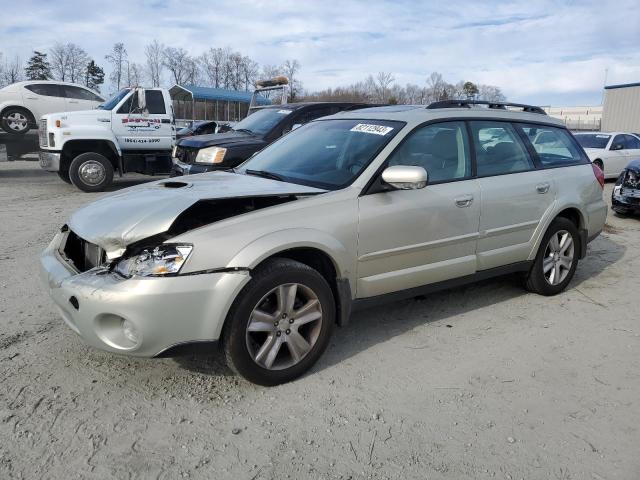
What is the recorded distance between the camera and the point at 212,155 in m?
7.88

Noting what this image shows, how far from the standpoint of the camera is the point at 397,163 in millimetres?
3807

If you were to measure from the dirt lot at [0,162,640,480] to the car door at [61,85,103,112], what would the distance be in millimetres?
11458

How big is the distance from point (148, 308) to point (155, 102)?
381 inches

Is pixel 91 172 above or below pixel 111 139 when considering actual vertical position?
below

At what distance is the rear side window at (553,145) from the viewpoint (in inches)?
192

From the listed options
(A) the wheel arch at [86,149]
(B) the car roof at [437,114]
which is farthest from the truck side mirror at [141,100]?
(B) the car roof at [437,114]

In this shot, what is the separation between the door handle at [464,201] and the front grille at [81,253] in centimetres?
251

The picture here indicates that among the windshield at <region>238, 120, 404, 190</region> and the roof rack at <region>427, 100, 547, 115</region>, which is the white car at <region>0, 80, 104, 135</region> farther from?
the roof rack at <region>427, 100, 547, 115</region>

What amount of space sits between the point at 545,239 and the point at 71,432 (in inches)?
159

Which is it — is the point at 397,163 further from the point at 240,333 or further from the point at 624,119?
the point at 624,119

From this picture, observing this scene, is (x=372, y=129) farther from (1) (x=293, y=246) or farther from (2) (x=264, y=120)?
(2) (x=264, y=120)

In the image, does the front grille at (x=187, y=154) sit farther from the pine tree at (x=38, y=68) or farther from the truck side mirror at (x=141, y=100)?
the pine tree at (x=38, y=68)

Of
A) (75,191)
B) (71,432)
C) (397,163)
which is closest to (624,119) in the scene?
(75,191)

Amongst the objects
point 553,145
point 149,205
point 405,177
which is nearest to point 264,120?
point 553,145
